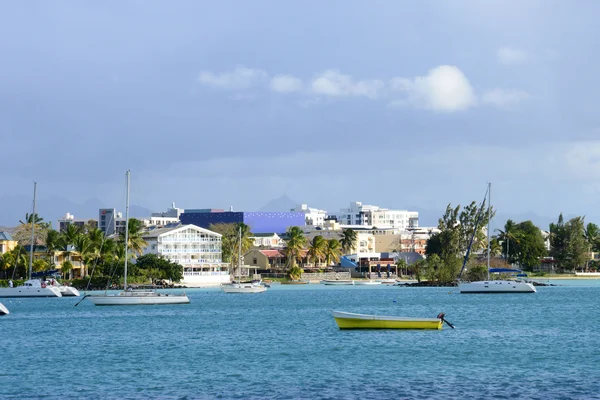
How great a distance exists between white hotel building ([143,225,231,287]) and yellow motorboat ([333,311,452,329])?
10421 cm

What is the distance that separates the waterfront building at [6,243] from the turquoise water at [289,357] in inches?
A: 2671

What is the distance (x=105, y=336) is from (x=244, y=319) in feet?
61.5

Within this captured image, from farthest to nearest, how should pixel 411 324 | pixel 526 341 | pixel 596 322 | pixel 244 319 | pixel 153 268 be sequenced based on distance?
pixel 153 268 → pixel 244 319 → pixel 596 322 → pixel 411 324 → pixel 526 341

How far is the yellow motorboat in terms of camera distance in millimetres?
65062

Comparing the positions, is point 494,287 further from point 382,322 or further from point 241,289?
point 382,322

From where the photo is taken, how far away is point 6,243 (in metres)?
156

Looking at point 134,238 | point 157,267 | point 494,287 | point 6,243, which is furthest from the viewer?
point 157,267

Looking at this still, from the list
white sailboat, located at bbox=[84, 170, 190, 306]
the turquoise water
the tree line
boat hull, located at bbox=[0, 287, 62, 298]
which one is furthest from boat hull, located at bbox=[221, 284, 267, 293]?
the turquoise water

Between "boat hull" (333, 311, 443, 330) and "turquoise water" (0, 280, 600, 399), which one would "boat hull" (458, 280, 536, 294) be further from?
"boat hull" (333, 311, 443, 330)

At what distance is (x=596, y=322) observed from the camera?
253 ft

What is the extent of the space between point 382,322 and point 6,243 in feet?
344

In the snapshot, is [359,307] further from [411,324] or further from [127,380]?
[127,380]

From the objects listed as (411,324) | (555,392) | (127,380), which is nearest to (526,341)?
(411,324)

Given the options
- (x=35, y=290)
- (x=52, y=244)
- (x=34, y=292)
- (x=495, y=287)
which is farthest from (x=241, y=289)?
(x=495, y=287)
